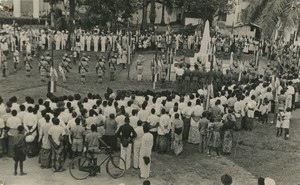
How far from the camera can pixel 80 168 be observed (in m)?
11.6

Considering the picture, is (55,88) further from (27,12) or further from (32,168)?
(27,12)

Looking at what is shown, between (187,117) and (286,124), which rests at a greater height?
(187,117)

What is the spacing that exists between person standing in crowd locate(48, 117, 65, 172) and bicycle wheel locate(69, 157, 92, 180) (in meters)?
0.38

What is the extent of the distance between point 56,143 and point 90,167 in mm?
1173

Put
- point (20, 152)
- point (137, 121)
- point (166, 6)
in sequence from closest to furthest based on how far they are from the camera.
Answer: point (20, 152) → point (137, 121) → point (166, 6)

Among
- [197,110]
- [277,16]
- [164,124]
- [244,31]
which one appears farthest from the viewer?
[244,31]

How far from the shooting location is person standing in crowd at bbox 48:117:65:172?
12.0 m

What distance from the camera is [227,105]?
1669 centimetres

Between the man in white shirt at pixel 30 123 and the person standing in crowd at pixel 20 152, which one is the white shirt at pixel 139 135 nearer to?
the man in white shirt at pixel 30 123

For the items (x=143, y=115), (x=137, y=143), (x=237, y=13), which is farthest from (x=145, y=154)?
(x=237, y=13)

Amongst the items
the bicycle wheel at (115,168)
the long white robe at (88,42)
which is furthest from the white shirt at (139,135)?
the long white robe at (88,42)

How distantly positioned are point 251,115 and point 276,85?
234 cm

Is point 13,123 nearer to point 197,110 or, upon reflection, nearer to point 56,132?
point 56,132

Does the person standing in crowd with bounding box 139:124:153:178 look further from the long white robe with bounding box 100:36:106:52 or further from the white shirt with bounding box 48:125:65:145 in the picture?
the long white robe with bounding box 100:36:106:52
